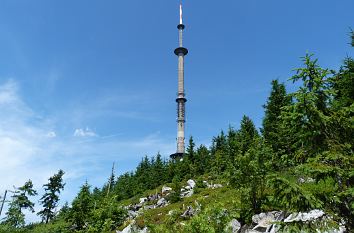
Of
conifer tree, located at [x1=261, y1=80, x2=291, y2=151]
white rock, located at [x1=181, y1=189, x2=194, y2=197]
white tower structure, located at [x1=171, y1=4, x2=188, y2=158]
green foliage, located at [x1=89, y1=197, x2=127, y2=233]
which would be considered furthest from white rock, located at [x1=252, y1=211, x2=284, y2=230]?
white tower structure, located at [x1=171, y1=4, x2=188, y2=158]

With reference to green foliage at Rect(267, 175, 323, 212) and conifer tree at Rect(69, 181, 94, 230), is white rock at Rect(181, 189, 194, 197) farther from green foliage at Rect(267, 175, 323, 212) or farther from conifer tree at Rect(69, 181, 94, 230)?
green foliage at Rect(267, 175, 323, 212)

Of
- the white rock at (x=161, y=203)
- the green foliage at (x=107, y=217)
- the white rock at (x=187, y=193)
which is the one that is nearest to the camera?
the green foliage at (x=107, y=217)

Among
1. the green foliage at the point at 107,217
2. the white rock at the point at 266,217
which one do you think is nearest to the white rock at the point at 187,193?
the green foliage at the point at 107,217

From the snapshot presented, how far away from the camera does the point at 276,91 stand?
4419 cm

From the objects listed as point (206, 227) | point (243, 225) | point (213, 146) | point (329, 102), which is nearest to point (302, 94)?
point (329, 102)

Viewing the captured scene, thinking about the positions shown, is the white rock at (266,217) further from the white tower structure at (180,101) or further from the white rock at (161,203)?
the white tower structure at (180,101)

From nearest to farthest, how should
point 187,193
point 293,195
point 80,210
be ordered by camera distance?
1. point 293,195
2. point 80,210
3. point 187,193

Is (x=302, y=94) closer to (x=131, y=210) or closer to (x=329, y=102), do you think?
(x=329, y=102)

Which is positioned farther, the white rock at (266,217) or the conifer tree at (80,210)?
the conifer tree at (80,210)

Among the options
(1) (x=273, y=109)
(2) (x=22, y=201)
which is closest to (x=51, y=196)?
(2) (x=22, y=201)

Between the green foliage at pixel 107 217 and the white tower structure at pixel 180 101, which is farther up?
the white tower structure at pixel 180 101

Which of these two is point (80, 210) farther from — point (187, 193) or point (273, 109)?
point (273, 109)

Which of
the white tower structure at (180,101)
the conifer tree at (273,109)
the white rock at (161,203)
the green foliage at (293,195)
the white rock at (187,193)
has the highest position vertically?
the white tower structure at (180,101)

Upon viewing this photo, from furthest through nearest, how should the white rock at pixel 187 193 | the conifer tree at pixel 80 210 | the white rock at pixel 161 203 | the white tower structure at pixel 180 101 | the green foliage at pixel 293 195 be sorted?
the white tower structure at pixel 180 101 < the white rock at pixel 187 193 < the white rock at pixel 161 203 < the conifer tree at pixel 80 210 < the green foliage at pixel 293 195
